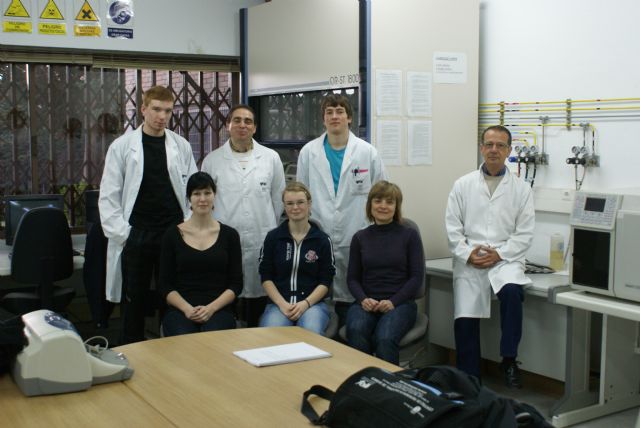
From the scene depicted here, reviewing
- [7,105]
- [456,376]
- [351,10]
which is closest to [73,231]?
[7,105]

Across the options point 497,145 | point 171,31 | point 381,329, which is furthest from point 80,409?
point 171,31

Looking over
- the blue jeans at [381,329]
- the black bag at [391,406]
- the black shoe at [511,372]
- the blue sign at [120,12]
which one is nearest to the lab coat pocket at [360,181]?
the blue jeans at [381,329]

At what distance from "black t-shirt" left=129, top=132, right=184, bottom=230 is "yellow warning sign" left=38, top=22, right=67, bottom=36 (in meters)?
1.40

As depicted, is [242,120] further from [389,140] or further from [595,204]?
[595,204]

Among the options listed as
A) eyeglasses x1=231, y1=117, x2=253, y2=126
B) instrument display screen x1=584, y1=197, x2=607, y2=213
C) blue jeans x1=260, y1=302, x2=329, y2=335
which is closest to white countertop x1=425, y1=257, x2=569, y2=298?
instrument display screen x1=584, y1=197, x2=607, y2=213

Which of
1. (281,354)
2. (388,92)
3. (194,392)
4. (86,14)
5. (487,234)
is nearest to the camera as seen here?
(194,392)

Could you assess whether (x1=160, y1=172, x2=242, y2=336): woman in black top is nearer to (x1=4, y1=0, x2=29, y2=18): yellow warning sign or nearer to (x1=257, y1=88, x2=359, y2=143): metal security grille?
(x1=257, y1=88, x2=359, y2=143): metal security grille

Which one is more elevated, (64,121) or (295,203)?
(64,121)

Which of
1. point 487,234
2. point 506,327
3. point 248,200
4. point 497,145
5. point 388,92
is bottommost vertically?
point 506,327

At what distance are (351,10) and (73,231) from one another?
239 cm

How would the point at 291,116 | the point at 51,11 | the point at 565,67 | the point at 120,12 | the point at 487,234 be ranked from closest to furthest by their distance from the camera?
the point at 487,234, the point at 565,67, the point at 51,11, the point at 120,12, the point at 291,116

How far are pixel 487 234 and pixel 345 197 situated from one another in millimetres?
787

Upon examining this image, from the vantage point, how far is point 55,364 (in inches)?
76.3

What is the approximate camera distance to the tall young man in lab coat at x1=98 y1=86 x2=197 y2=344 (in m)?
3.66
